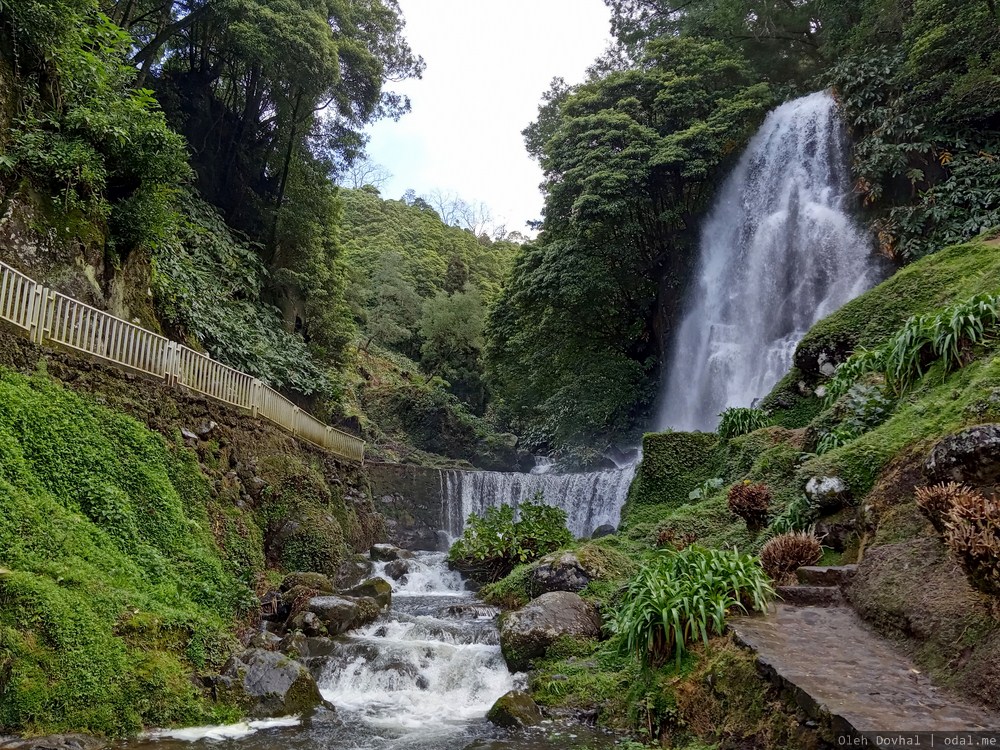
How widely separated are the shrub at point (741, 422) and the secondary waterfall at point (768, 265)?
592 centimetres

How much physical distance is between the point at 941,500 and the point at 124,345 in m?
9.75

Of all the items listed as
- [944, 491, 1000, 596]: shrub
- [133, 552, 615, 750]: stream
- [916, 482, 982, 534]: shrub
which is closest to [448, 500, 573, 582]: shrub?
[133, 552, 615, 750]: stream

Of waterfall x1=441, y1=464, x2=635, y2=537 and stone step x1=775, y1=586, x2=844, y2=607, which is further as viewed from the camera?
waterfall x1=441, y1=464, x2=635, y2=537

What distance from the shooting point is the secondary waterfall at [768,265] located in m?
18.1

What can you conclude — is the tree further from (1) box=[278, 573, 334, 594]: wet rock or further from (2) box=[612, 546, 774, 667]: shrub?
(2) box=[612, 546, 774, 667]: shrub

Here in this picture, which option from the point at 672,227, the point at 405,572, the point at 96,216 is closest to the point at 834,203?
the point at 672,227

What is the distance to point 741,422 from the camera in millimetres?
12188

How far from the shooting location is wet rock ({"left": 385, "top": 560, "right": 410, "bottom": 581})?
13523mm

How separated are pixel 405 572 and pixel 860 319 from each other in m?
10.2

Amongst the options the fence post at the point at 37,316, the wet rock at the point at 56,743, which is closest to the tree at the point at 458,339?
the fence post at the point at 37,316

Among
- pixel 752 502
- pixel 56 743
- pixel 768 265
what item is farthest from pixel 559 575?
pixel 768 265

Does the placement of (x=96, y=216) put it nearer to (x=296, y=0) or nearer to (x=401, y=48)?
(x=296, y=0)

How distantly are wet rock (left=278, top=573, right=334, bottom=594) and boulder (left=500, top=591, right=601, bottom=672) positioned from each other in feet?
11.2

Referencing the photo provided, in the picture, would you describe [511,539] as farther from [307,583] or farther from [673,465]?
[307,583]
